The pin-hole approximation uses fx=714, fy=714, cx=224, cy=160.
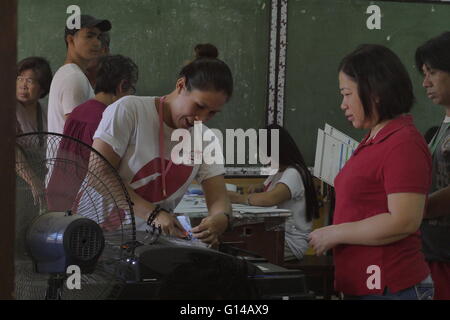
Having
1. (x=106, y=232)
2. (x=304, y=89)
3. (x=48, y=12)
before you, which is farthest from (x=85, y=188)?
(x=304, y=89)

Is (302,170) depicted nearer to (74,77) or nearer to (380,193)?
(74,77)

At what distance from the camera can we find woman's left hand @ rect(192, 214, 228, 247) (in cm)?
198

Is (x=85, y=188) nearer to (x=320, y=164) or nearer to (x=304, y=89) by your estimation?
(x=320, y=164)

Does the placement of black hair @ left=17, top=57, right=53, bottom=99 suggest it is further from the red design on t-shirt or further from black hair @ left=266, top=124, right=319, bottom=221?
the red design on t-shirt

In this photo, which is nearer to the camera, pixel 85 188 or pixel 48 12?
pixel 85 188

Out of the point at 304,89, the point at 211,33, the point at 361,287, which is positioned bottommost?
the point at 361,287

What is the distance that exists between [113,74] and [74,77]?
9.9 inches

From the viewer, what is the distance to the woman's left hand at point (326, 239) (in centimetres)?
173

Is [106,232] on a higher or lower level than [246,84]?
lower

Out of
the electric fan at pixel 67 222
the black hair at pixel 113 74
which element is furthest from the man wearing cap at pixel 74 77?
the electric fan at pixel 67 222

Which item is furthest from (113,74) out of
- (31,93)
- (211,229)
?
(211,229)

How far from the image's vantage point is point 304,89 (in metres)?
4.88
